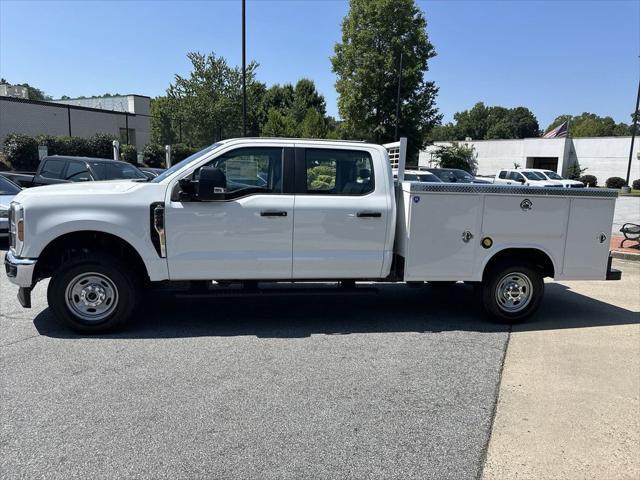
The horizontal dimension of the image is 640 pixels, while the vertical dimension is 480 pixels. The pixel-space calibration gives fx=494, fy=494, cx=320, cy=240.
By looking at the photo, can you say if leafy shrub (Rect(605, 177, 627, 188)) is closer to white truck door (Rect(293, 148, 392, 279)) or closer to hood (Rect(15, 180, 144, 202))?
white truck door (Rect(293, 148, 392, 279))

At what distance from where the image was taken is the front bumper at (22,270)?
5051 mm

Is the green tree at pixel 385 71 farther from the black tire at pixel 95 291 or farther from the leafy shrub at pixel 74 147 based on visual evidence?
the black tire at pixel 95 291

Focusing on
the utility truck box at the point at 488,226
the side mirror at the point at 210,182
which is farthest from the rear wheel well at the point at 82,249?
the utility truck box at the point at 488,226

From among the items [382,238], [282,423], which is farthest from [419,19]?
[282,423]

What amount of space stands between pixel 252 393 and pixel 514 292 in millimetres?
3708

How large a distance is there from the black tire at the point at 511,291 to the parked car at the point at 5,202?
868 cm

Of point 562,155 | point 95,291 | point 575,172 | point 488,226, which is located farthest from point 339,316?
point 562,155

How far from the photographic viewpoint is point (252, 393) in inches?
159

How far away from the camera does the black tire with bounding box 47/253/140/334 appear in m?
5.16

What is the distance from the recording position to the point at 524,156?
56.1 meters

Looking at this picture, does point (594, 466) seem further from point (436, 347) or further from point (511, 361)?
point (436, 347)

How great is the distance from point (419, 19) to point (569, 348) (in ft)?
133

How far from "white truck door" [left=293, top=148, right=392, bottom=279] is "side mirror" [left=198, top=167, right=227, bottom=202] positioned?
87 cm

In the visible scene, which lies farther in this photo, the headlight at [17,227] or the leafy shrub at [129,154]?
the leafy shrub at [129,154]
